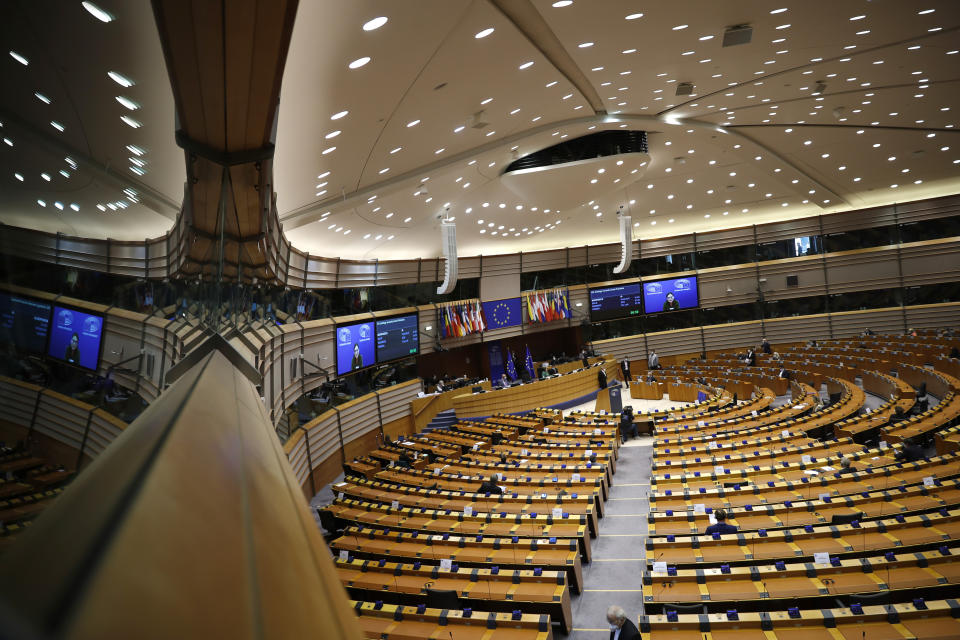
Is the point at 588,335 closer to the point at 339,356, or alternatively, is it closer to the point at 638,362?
the point at 638,362

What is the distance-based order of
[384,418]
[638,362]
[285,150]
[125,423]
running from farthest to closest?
[638,362], [384,418], [285,150], [125,423]

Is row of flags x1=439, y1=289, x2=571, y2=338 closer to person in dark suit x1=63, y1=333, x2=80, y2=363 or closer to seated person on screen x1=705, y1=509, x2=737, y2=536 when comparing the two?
seated person on screen x1=705, y1=509, x2=737, y2=536

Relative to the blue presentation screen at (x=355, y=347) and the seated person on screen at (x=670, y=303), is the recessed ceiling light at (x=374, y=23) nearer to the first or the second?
the blue presentation screen at (x=355, y=347)

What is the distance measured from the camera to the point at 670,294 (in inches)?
1138

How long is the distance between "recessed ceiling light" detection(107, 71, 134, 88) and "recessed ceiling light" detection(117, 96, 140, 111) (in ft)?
0.12

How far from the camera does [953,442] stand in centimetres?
1080

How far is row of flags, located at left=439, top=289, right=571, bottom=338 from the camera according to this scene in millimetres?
23297

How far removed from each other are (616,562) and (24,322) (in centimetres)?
977

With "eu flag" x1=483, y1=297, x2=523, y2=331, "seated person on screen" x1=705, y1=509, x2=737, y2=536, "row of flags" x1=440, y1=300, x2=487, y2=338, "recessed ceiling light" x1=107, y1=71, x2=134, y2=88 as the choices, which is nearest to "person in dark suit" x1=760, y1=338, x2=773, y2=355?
"eu flag" x1=483, y1=297, x2=523, y2=331

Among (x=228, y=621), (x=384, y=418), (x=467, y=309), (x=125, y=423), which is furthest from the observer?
(x=467, y=309)

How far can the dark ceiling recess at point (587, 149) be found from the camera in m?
16.0

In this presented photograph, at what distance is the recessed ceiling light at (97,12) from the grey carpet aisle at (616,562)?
7.75m

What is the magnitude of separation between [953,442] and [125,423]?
1335 centimetres

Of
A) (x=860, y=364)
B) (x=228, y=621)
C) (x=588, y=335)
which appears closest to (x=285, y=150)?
(x=228, y=621)
